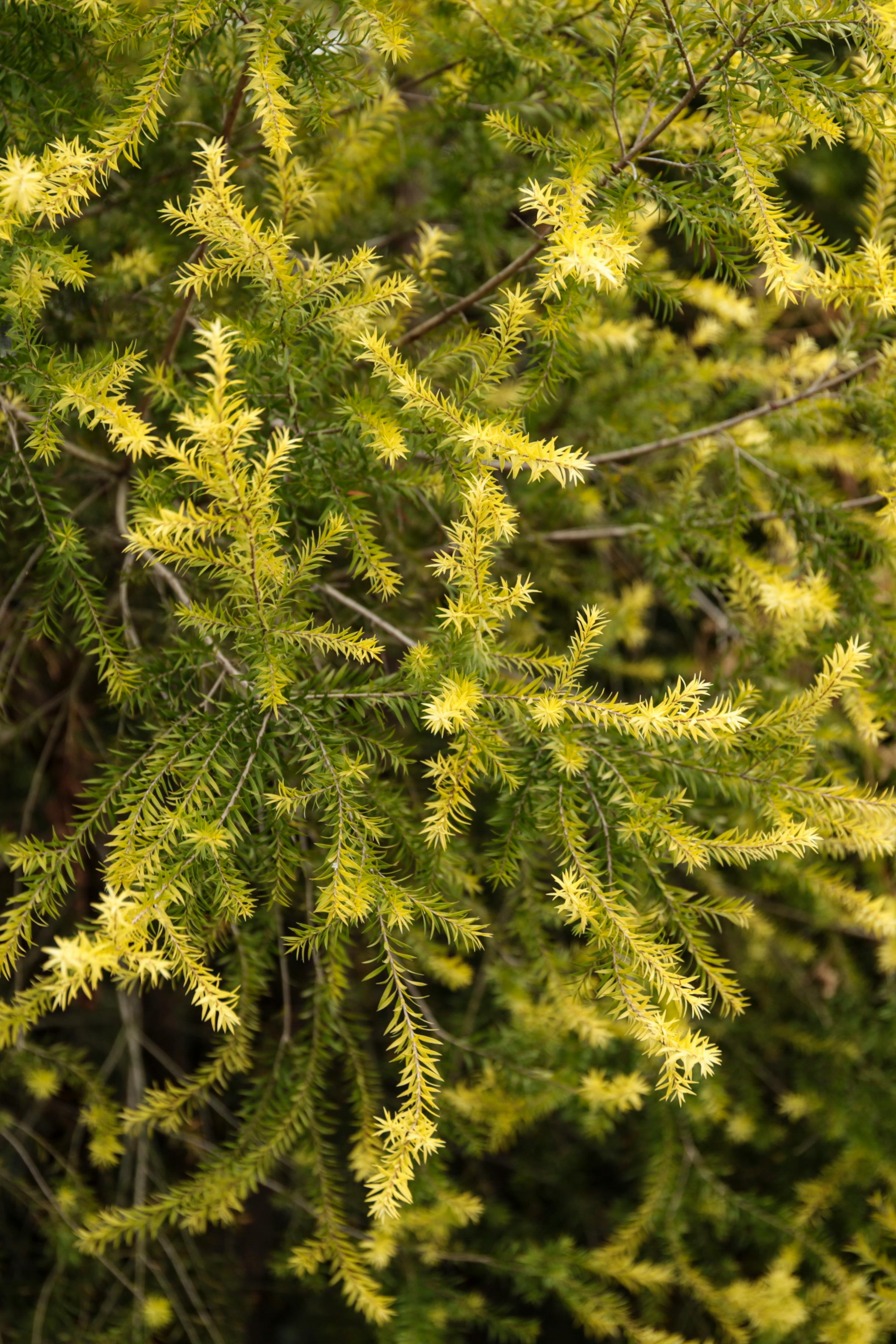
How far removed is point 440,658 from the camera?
3.28ft

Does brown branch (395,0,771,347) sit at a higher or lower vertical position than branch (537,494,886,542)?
higher

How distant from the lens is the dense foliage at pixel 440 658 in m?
0.97

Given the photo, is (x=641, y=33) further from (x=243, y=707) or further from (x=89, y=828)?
(x=89, y=828)

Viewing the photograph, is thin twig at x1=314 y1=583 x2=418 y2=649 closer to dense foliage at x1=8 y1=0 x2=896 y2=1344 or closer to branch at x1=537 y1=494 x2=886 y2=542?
dense foliage at x1=8 y1=0 x2=896 y2=1344

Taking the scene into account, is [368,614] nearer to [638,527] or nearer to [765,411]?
[638,527]

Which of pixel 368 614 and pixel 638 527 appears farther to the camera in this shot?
pixel 638 527

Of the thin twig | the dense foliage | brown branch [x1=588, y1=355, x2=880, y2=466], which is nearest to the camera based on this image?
the dense foliage

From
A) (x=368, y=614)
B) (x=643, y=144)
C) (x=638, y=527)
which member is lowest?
(x=638, y=527)

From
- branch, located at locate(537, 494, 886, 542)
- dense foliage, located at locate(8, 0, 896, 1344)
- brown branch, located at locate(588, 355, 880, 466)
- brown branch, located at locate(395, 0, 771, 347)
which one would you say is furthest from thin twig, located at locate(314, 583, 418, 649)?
branch, located at locate(537, 494, 886, 542)

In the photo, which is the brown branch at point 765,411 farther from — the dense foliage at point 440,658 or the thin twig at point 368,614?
the thin twig at point 368,614

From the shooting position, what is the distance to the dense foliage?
0.97 metres

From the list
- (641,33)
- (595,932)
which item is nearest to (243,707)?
(595,932)

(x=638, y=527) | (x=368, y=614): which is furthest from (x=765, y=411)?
(x=368, y=614)

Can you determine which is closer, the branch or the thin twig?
the thin twig
